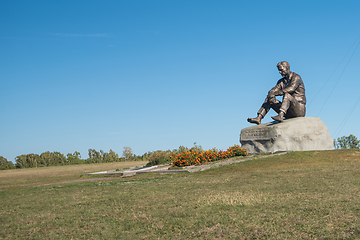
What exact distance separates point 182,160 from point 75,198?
8544mm

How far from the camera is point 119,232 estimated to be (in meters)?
5.28

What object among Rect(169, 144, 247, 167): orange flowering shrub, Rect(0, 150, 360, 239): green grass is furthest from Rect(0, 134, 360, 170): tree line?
Rect(0, 150, 360, 239): green grass

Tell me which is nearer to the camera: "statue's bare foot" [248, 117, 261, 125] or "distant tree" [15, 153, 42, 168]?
"statue's bare foot" [248, 117, 261, 125]

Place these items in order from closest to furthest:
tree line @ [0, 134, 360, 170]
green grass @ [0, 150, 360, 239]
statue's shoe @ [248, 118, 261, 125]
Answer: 1. green grass @ [0, 150, 360, 239]
2. statue's shoe @ [248, 118, 261, 125]
3. tree line @ [0, 134, 360, 170]

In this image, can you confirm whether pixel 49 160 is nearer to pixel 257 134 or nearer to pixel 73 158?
pixel 73 158

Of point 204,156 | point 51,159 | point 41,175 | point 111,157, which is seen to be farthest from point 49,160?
point 204,156

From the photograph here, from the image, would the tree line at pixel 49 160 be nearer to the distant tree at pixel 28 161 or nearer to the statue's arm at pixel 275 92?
the distant tree at pixel 28 161

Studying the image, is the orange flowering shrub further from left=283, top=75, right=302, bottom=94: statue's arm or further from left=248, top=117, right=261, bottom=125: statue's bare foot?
left=283, top=75, right=302, bottom=94: statue's arm

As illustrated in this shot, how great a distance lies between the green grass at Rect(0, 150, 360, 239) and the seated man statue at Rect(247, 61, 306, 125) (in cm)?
771

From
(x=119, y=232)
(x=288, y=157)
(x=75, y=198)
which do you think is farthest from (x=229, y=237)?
(x=288, y=157)

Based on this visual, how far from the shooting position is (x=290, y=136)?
16.8 metres

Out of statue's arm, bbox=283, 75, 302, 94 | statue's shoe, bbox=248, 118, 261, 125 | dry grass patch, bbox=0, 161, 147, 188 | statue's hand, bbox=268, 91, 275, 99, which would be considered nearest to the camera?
dry grass patch, bbox=0, 161, 147, 188

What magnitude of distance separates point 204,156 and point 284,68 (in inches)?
262

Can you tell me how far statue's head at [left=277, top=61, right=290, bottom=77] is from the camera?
18.1 metres
